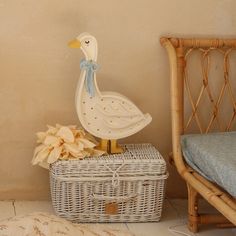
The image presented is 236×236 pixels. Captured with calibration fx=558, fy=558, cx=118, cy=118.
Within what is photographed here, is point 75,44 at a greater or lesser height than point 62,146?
greater

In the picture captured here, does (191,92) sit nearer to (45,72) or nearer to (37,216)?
(45,72)

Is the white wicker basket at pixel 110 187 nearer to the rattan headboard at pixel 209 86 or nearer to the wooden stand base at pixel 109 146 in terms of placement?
the wooden stand base at pixel 109 146

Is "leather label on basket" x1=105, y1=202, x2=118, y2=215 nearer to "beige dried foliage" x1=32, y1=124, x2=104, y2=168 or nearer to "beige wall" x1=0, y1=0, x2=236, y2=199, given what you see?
"beige dried foliage" x1=32, y1=124, x2=104, y2=168

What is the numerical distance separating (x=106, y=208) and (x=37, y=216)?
0.32 m

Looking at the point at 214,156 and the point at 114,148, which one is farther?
the point at 114,148

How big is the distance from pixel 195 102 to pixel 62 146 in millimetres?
618

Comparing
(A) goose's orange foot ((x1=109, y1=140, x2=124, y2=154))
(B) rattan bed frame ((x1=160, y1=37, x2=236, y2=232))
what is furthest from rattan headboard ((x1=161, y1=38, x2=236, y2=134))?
(A) goose's orange foot ((x1=109, y1=140, x2=124, y2=154))

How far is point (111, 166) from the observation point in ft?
6.77

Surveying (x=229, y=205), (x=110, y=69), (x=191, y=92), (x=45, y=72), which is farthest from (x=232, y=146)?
(x=45, y=72)

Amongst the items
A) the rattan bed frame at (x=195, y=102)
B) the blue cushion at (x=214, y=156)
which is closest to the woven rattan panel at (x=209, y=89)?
the rattan bed frame at (x=195, y=102)

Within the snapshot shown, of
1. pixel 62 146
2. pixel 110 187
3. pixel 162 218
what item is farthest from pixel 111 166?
pixel 162 218

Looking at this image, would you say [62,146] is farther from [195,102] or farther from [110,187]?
[195,102]

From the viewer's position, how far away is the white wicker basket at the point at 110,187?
2.06m

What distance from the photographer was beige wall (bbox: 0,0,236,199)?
2205 millimetres
